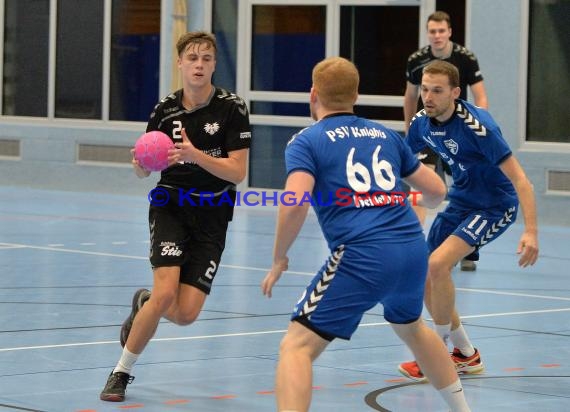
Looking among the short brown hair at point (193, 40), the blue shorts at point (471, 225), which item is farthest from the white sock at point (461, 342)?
the short brown hair at point (193, 40)

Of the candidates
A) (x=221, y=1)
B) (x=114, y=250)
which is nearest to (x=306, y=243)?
(x=114, y=250)

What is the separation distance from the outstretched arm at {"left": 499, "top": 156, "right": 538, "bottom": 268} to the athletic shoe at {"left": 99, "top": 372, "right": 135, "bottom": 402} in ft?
6.85

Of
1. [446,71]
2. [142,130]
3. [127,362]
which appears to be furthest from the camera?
[142,130]

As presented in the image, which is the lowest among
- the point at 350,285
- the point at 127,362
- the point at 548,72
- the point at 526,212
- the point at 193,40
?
the point at 127,362

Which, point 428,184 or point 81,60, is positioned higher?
point 81,60

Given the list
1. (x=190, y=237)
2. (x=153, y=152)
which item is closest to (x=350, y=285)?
(x=153, y=152)

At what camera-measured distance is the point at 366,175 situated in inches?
223

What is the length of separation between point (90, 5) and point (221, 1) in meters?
2.32

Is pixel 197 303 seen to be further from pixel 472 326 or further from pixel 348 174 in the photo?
pixel 472 326

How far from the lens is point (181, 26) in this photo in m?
20.6

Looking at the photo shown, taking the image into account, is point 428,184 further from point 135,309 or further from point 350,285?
point 135,309

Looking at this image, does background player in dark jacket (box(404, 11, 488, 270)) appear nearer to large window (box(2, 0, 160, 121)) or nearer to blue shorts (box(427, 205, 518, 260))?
blue shorts (box(427, 205, 518, 260))

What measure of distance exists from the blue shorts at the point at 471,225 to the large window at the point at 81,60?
527 inches

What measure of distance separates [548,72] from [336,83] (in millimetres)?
12738
